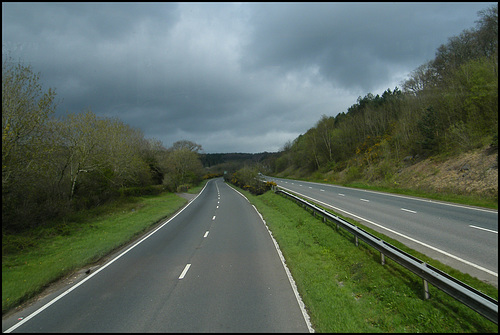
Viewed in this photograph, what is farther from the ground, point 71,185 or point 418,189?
point 71,185

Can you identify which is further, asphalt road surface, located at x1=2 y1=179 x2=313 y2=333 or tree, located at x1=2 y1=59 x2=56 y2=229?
tree, located at x1=2 y1=59 x2=56 y2=229

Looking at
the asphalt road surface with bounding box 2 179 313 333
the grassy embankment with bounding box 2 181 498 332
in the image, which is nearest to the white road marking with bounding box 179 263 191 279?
the asphalt road surface with bounding box 2 179 313 333

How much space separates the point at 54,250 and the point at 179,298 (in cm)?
868

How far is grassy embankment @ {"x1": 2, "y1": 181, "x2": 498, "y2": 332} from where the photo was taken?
4.27 m

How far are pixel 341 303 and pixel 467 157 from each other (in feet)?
52.4

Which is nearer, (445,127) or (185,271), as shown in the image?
(185,271)

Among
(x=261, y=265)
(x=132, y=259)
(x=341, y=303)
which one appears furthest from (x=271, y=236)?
(x=341, y=303)

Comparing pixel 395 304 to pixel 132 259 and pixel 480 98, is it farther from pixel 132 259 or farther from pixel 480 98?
pixel 480 98

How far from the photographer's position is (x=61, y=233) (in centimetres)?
1385

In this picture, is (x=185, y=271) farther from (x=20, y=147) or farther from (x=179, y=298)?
(x=20, y=147)

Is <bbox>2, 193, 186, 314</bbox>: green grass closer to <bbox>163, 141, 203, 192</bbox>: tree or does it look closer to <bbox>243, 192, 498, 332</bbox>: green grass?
<bbox>243, 192, 498, 332</bbox>: green grass

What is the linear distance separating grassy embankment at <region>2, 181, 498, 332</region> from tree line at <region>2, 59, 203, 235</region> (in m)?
2.98

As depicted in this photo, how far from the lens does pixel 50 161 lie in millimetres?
15023

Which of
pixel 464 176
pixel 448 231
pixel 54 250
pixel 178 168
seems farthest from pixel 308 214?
pixel 178 168
